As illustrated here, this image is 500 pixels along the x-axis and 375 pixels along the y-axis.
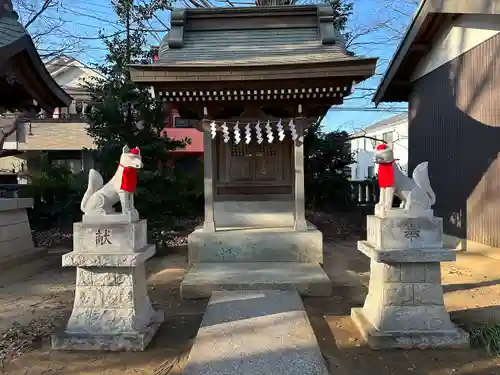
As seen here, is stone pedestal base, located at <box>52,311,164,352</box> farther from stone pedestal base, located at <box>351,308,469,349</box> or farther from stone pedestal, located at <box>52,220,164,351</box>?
Result: stone pedestal base, located at <box>351,308,469,349</box>

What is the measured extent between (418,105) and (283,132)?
5.23 metres

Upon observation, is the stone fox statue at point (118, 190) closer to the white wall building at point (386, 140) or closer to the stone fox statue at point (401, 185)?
the stone fox statue at point (401, 185)

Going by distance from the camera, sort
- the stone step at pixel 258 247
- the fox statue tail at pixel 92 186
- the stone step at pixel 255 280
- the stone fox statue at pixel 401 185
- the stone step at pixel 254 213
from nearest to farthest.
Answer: the stone fox statue at pixel 401 185 < the fox statue tail at pixel 92 186 < the stone step at pixel 255 280 < the stone step at pixel 258 247 < the stone step at pixel 254 213

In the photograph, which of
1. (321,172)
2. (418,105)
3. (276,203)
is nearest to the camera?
(276,203)

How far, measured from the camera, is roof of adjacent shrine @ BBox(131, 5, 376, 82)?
7582mm

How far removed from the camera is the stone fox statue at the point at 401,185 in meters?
4.62

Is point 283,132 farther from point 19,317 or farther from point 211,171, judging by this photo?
point 19,317

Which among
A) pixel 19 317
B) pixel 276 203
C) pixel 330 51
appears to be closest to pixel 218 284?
pixel 19 317

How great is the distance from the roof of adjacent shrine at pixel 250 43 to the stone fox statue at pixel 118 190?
11.0 ft

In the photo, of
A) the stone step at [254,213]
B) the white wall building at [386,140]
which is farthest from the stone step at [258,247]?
the white wall building at [386,140]

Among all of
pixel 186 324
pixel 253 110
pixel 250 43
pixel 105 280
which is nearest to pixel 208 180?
pixel 253 110

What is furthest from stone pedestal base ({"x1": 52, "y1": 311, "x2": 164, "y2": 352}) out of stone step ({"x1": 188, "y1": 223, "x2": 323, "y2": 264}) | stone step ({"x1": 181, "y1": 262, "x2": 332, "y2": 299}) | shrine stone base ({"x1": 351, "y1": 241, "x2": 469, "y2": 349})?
stone step ({"x1": 188, "y1": 223, "x2": 323, "y2": 264})

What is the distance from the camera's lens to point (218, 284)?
6473 mm

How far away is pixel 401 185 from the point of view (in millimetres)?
4680
